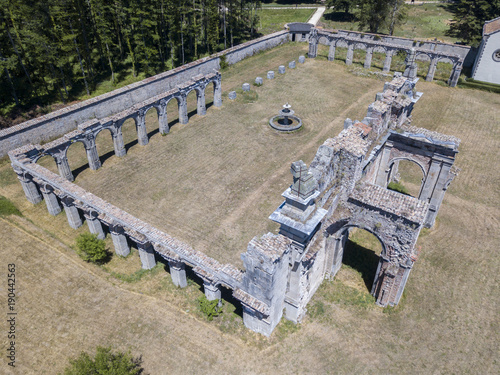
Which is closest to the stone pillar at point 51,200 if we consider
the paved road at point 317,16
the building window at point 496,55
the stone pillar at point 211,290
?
the stone pillar at point 211,290

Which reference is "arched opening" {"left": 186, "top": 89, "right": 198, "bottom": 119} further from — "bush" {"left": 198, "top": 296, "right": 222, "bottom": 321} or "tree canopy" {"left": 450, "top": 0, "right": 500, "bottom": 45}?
"tree canopy" {"left": 450, "top": 0, "right": 500, "bottom": 45}

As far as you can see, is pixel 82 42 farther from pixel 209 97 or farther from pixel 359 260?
pixel 359 260

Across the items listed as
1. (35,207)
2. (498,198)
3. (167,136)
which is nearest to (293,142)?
(167,136)

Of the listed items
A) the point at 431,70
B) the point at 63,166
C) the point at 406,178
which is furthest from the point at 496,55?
the point at 63,166

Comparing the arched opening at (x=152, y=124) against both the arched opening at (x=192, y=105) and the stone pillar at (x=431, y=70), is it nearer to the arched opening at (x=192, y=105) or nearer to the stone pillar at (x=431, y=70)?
the arched opening at (x=192, y=105)

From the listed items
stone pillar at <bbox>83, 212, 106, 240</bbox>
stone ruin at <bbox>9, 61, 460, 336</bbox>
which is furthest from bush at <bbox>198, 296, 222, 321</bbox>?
stone pillar at <bbox>83, 212, 106, 240</bbox>
